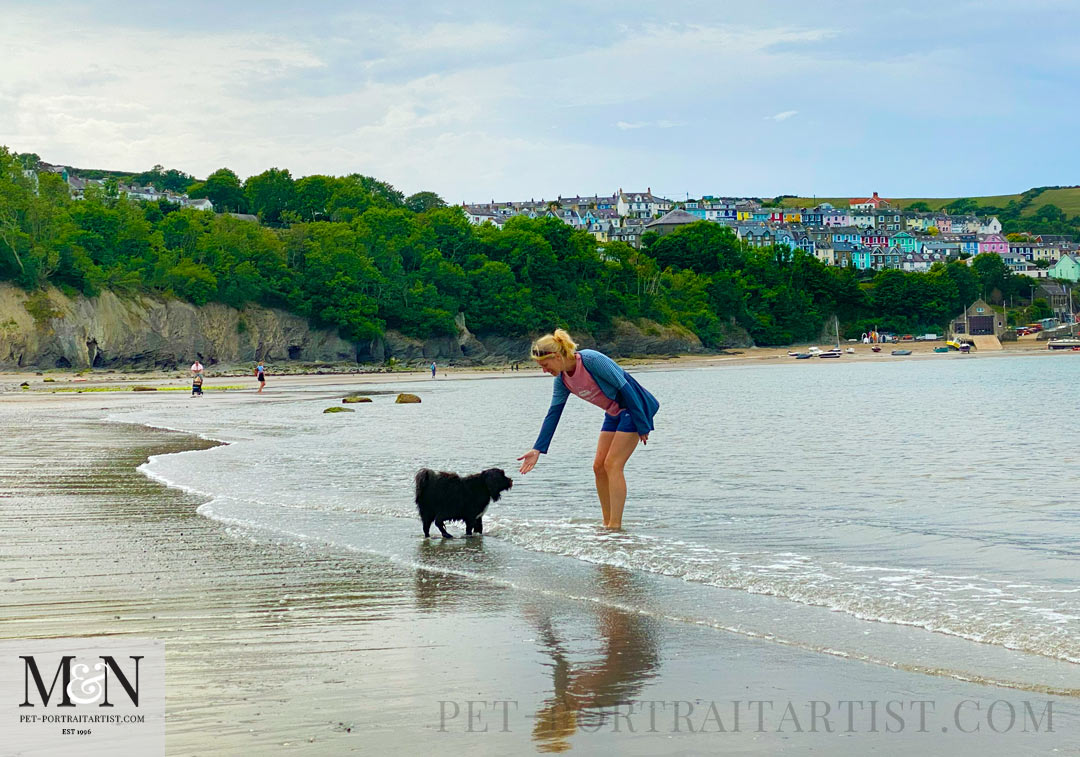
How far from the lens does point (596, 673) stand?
16.6 feet

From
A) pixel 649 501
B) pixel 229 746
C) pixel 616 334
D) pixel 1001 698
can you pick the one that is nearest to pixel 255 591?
pixel 229 746

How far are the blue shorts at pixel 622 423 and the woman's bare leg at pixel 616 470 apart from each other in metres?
0.04

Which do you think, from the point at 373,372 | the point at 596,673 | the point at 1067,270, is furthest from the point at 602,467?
the point at 1067,270

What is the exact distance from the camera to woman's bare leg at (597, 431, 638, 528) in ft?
30.1

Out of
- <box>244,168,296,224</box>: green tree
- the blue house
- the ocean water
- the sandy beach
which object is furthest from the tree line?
the ocean water

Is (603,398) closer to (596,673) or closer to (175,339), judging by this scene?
(596,673)

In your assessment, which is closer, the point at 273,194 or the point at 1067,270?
the point at 273,194

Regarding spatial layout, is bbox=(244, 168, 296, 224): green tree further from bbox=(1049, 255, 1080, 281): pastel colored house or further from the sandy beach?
bbox=(1049, 255, 1080, 281): pastel colored house

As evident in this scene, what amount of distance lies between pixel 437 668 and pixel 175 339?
76033 millimetres

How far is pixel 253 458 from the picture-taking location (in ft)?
55.5

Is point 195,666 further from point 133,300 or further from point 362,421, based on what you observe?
point 133,300

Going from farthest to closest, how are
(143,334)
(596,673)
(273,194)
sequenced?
(273,194) → (143,334) → (596,673)

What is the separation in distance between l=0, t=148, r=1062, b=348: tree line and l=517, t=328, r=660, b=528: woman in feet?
222

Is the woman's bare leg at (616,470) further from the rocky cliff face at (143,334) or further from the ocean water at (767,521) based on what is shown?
the rocky cliff face at (143,334)
